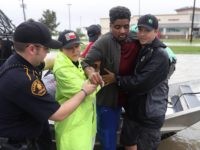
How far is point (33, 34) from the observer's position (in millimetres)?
2256

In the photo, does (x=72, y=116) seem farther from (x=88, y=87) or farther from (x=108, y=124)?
(x=108, y=124)

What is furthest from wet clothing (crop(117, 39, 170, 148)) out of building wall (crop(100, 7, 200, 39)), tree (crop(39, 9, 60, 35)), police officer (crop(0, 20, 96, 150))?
building wall (crop(100, 7, 200, 39))

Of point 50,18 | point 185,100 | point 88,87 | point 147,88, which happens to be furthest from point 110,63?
point 50,18

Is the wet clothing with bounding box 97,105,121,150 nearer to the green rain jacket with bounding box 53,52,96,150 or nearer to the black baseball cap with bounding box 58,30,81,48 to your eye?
the green rain jacket with bounding box 53,52,96,150

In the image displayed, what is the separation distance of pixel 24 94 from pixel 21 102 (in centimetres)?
6

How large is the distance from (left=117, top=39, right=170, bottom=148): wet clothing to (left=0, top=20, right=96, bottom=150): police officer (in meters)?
0.87

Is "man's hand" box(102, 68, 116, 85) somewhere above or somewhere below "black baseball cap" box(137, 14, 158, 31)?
below

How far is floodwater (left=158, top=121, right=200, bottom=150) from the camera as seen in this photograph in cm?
543

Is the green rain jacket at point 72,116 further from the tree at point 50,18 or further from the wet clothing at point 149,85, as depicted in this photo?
the tree at point 50,18

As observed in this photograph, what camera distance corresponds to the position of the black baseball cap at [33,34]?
225cm

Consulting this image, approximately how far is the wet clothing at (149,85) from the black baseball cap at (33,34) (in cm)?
98

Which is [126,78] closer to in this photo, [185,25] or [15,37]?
[15,37]

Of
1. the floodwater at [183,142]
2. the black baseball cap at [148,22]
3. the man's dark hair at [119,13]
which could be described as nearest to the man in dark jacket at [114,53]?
the man's dark hair at [119,13]

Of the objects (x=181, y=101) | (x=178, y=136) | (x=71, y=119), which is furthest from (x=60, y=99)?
(x=178, y=136)
